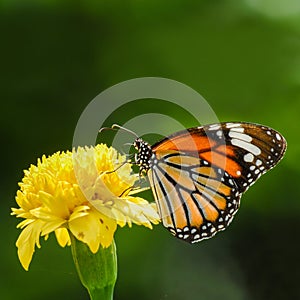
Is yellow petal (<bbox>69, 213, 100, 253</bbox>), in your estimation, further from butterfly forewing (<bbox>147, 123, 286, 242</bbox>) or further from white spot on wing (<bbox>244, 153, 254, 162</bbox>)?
white spot on wing (<bbox>244, 153, 254, 162</bbox>)

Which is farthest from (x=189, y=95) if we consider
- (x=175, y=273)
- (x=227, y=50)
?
(x=175, y=273)

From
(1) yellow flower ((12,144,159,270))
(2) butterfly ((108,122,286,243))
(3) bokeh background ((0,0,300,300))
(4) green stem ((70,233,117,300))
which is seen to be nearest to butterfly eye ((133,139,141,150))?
(2) butterfly ((108,122,286,243))

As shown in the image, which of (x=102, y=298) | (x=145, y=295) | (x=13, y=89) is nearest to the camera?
(x=102, y=298)

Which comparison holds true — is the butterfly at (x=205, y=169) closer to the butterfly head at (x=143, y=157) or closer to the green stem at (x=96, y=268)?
the butterfly head at (x=143, y=157)

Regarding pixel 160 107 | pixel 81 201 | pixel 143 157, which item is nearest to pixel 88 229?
pixel 81 201

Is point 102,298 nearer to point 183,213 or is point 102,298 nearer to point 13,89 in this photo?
point 183,213

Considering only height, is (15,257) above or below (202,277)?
above

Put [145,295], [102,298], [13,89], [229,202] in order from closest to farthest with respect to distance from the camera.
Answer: [102,298] → [229,202] → [145,295] → [13,89]
